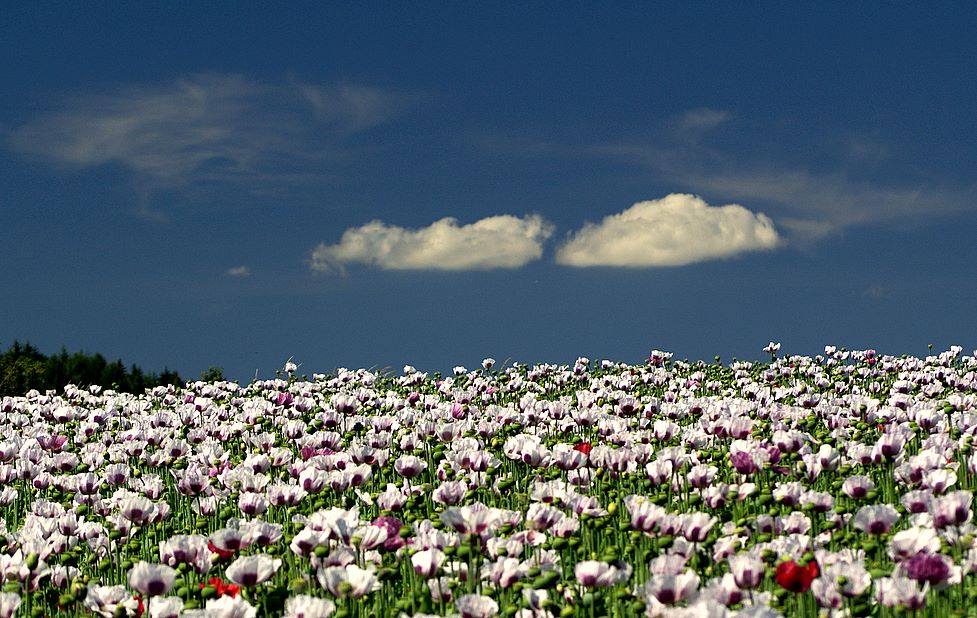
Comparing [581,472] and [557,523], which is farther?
[581,472]

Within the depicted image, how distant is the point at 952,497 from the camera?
5785mm

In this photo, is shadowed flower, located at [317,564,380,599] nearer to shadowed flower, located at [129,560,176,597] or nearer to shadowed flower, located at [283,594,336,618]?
shadowed flower, located at [283,594,336,618]

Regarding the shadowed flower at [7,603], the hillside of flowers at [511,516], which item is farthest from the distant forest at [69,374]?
the shadowed flower at [7,603]

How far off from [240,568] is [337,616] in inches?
26.7

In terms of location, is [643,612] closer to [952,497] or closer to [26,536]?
[952,497]

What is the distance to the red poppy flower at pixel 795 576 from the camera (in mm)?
4973

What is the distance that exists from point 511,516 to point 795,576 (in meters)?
1.98

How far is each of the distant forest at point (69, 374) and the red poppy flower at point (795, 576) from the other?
24393 millimetres

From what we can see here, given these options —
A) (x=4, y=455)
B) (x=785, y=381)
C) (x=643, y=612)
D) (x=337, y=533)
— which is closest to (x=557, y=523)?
(x=643, y=612)

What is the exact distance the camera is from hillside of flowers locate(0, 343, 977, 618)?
17.6 ft

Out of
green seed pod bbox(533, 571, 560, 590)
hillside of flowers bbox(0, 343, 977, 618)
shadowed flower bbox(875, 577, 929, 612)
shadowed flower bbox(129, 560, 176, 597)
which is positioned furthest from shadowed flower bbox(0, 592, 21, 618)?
shadowed flower bbox(875, 577, 929, 612)

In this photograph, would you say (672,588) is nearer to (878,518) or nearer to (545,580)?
(545,580)

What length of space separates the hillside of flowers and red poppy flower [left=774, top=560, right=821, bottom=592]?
1 cm

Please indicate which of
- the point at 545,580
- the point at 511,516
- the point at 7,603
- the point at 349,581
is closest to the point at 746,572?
the point at 545,580
